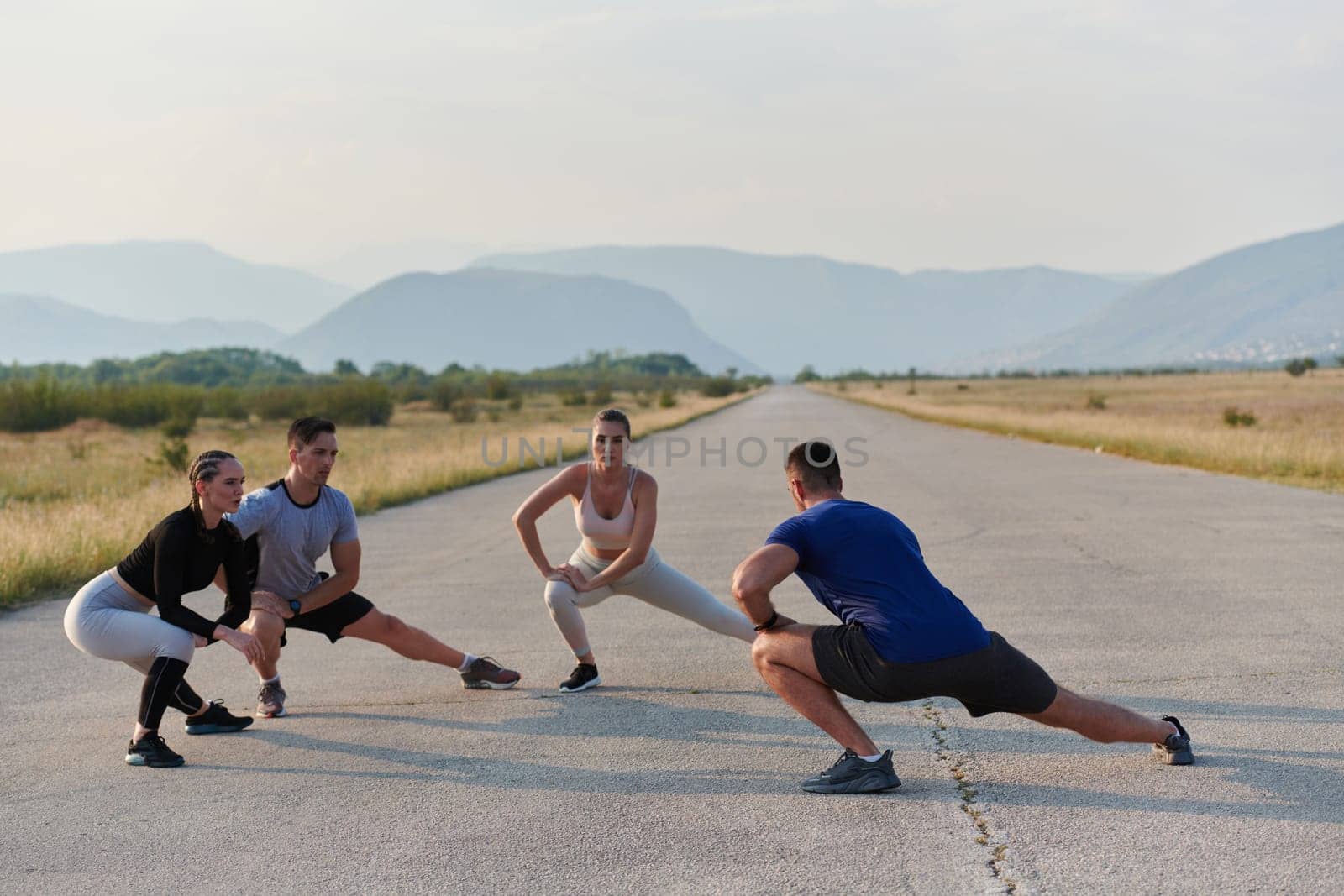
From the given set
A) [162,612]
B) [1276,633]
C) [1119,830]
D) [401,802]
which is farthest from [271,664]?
[1276,633]

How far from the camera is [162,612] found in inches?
220

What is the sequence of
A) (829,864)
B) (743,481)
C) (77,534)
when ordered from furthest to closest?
(743,481)
(77,534)
(829,864)

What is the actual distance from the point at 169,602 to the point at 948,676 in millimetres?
3436

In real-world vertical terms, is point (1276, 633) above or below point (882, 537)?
below

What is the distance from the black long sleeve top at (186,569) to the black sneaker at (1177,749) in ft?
13.8

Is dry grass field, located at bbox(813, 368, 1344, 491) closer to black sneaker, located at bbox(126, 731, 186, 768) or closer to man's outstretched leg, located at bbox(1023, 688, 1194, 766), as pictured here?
man's outstretched leg, located at bbox(1023, 688, 1194, 766)

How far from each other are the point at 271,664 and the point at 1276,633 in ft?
20.5

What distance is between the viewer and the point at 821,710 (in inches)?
200

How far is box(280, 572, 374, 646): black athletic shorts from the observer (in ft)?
21.4

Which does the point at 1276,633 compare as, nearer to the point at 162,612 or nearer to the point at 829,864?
the point at 829,864

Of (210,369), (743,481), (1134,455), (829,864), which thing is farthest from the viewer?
(210,369)

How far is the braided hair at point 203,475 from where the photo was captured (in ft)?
17.9

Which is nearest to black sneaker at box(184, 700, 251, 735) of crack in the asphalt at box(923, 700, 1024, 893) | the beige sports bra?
the beige sports bra

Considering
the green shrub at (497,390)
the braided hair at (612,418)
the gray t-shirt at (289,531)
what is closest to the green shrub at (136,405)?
the green shrub at (497,390)
